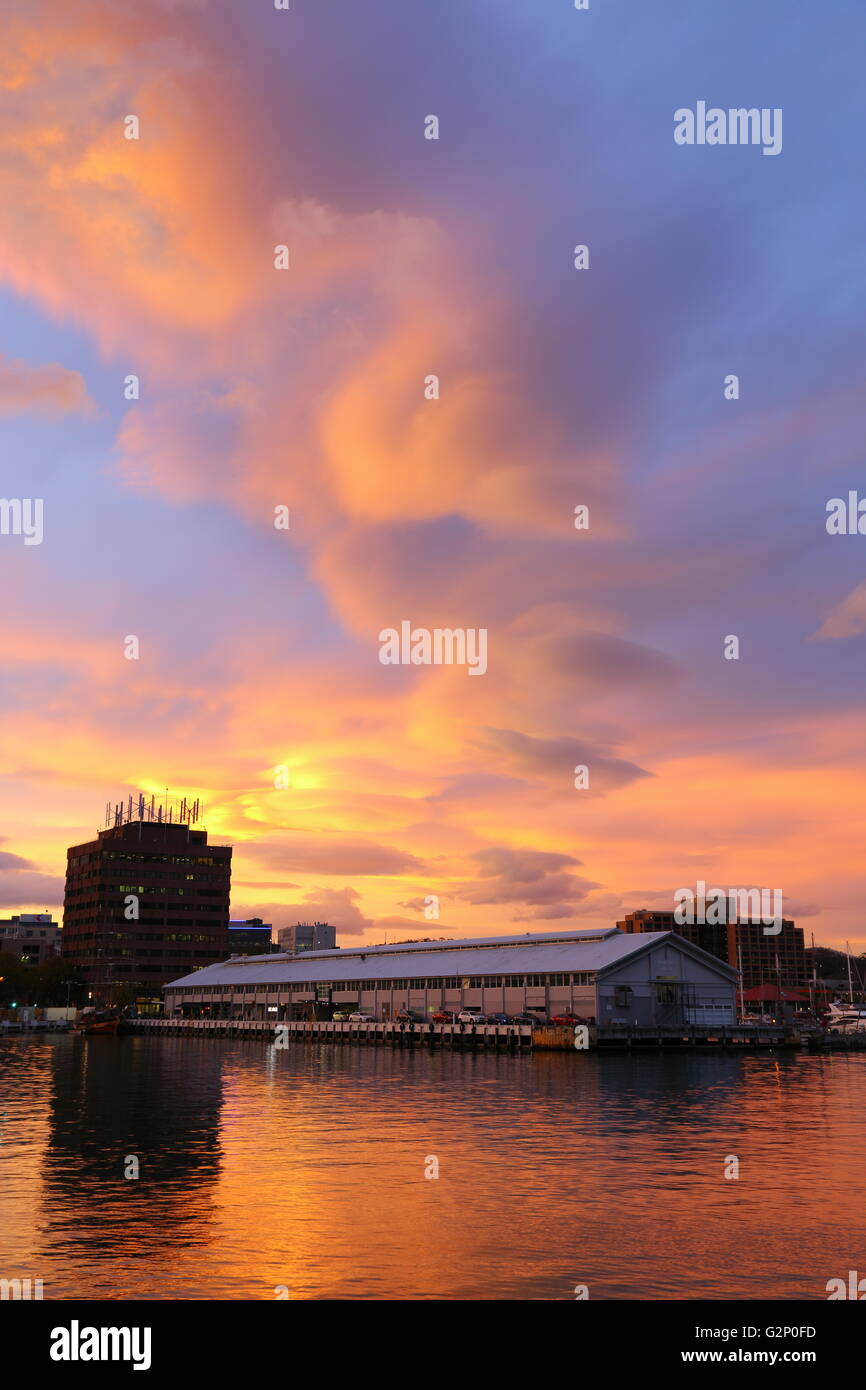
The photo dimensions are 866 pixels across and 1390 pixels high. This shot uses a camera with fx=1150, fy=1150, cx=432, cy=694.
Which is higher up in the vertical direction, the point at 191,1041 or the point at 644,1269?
the point at 644,1269

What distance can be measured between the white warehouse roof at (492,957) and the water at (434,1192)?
5562cm

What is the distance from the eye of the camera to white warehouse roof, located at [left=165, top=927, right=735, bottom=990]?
460ft

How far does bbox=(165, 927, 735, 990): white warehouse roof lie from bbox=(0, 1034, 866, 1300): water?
55.6 m

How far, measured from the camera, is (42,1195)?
128 feet

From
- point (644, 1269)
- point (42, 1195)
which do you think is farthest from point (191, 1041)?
point (644, 1269)

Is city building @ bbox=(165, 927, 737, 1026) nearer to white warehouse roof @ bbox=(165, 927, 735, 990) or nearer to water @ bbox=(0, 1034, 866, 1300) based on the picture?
white warehouse roof @ bbox=(165, 927, 735, 990)

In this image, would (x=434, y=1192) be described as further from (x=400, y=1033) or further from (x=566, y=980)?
(x=400, y=1033)

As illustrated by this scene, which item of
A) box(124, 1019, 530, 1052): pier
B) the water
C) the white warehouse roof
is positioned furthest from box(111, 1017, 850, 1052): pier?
the water
